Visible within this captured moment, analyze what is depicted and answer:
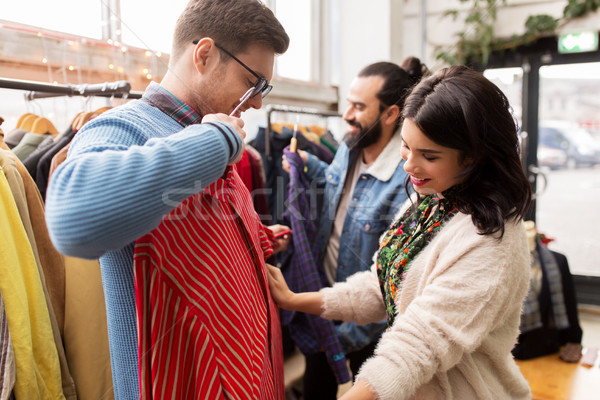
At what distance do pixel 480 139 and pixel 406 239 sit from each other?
314mm

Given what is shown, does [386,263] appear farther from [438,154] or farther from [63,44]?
[63,44]

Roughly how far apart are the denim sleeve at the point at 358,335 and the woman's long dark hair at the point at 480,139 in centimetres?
92

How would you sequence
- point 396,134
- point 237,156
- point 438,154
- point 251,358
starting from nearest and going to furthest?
point 237,156
point 251,358
point 438,154
point 396,134

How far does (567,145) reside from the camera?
11.6 ft

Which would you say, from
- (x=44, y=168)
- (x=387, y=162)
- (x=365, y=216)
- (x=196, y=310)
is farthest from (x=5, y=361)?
(x=387, y=162)

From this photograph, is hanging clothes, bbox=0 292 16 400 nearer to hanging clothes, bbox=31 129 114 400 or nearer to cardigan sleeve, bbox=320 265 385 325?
hanging clothes, bbox=31 129 114 400

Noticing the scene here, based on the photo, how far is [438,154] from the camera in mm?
965

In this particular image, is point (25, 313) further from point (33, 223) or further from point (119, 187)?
point (119, 187)

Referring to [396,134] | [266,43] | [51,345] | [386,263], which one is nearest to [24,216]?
[51,345]

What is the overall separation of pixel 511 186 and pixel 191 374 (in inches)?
29.3

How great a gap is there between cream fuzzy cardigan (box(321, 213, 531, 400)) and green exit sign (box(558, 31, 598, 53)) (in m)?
3.00

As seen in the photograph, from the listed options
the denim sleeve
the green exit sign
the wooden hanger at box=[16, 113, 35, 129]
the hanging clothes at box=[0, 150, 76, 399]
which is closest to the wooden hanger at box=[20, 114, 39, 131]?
the wooden hanger at box=[16, 113, 35, 129]

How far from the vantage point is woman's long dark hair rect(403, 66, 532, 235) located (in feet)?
2.99

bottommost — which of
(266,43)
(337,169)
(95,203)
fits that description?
(337,169)
